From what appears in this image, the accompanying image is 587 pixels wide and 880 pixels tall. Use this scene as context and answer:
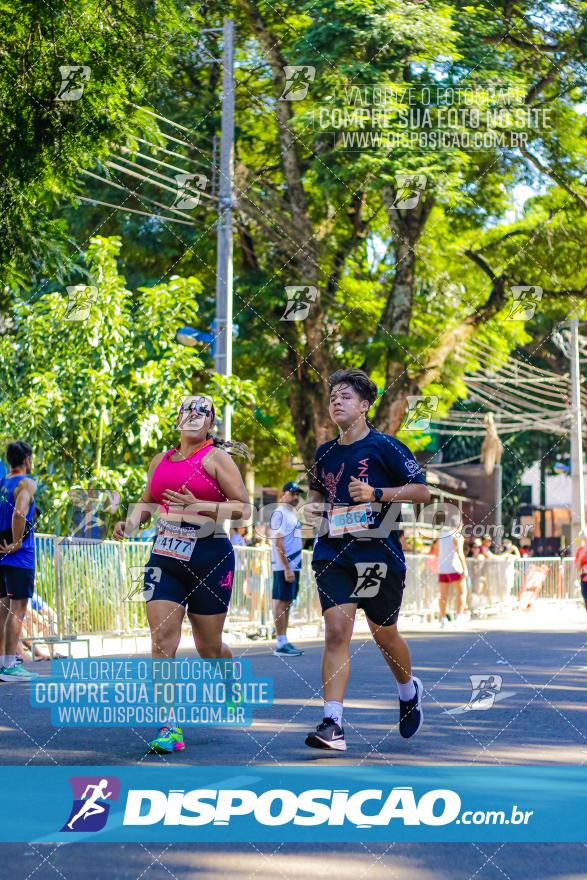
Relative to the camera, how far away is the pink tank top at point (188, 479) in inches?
308

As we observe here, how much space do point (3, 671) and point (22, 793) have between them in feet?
18.5

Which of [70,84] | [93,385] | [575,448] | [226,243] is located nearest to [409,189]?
[226,243]

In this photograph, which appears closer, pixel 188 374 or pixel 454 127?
pixel 188 374

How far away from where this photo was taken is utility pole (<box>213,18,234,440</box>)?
844 inches

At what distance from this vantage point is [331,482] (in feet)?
26.2

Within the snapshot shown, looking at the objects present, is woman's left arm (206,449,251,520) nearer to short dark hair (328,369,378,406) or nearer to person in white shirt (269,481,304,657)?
short dark hair (328,369,378,406)

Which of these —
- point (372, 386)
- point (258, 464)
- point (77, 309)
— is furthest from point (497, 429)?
point (372, 386)

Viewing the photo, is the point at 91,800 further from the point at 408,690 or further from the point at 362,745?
the point at 408,690

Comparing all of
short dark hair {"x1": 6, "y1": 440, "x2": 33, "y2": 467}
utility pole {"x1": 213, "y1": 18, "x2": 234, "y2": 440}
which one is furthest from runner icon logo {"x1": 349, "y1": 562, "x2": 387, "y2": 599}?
utility pole {"x1": 213, "y1": 18, "x2": 234, "y2": 440}

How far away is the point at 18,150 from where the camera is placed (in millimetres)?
15008

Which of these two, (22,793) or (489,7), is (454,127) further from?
(22,793)

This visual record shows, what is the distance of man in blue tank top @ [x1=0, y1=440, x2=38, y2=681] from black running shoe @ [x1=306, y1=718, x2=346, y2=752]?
182 inches

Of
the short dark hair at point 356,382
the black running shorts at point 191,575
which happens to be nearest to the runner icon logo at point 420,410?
the short dark hair at point 356,382

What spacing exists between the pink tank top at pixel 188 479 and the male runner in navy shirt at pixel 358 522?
58 cm
